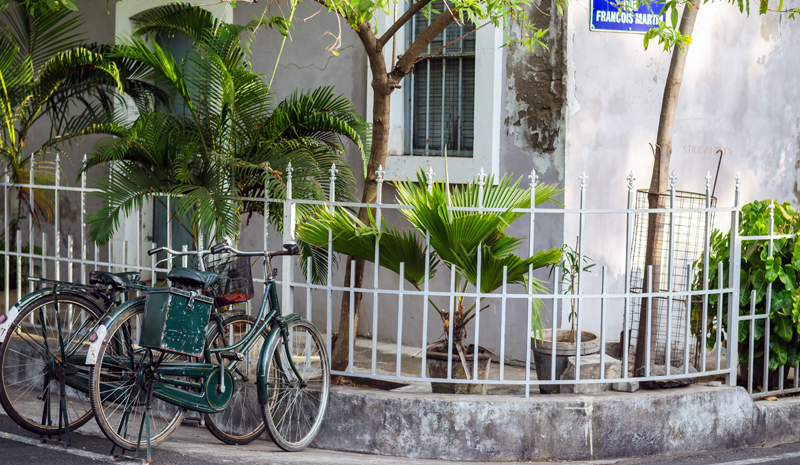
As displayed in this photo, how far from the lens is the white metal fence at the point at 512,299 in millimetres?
4770

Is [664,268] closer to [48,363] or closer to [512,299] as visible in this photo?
[512,299]

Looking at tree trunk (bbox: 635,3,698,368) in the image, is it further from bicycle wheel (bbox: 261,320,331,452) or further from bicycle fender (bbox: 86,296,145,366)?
bicycle fender (bbox: 86,296,145,366)

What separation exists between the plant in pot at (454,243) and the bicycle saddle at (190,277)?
80 cm

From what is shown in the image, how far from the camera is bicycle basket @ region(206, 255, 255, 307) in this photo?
15.0 feet

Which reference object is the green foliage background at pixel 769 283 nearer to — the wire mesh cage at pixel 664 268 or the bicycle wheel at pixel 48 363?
the wire mesh cage at pixel 664 268

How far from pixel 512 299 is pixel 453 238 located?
243 centimetres

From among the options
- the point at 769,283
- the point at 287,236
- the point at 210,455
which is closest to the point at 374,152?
the point at 287,236

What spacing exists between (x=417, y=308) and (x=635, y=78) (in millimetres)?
2824

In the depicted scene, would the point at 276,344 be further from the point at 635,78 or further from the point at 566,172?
the point at 635,78

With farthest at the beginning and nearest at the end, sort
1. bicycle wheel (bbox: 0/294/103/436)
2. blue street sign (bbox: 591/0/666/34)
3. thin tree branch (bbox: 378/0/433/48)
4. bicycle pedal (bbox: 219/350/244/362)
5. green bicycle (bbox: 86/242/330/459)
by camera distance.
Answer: blue street sign (bbox: 591/0/666/34), thin tree branch (bbox: 378/0/433/48), bicycle wheel (bbox: 0/294/103/436), bicycle pedal (bbox: 219/350/244/362), green bicycle (bbox: 86/242/330/459)

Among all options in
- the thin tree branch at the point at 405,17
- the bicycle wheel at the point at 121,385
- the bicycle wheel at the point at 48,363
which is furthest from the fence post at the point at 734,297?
the bicycle wheel at the point at 48,363

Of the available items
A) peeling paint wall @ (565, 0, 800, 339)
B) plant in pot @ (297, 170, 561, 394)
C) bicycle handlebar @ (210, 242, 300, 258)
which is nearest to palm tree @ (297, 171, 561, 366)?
plant in pot @ (297, 170, 561, 394)

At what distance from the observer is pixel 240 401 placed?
506cm

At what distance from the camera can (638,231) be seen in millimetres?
6551
